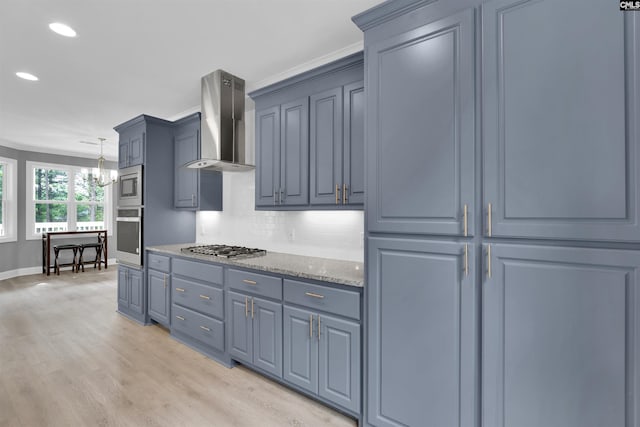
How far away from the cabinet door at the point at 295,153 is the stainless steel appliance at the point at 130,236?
7.33 ft

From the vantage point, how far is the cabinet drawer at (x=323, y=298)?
6.38 ft

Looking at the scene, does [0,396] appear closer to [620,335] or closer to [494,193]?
[494,193]

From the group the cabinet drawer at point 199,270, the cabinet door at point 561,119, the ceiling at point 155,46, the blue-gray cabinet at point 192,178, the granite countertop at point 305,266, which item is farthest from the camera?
the blue-gray cabinet at point 192,178

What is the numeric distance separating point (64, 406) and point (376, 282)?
7.65ft

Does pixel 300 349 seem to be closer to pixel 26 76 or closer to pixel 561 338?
pixel 561 338

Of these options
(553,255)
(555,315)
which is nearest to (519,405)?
(555,315)

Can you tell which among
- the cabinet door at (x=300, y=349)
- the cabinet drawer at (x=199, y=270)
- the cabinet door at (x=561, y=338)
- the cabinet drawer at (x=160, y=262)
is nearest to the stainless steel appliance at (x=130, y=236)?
the cabinet drawer at (x=160, y=262)

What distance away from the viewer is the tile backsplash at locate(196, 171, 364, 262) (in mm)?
2715

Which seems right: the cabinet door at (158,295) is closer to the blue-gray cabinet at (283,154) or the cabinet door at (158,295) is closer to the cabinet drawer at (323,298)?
the blue-gray cabinet at (283,154)

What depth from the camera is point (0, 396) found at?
2311 mm

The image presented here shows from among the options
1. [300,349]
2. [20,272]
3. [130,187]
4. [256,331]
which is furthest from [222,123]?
[20,272]

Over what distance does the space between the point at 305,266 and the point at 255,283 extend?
0.43 metres

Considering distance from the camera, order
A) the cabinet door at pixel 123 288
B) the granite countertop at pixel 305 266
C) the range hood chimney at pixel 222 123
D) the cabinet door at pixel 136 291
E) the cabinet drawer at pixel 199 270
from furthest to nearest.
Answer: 1. the cabinet door at pixel 123 288
2. the cabinet door at pixel 136 291
3. the range hood chimney at pixel 222 123
4. the cabinet drawer at pixel 199 270
5. the granite countertop at pixel 305 266

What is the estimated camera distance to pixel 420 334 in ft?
5.41
